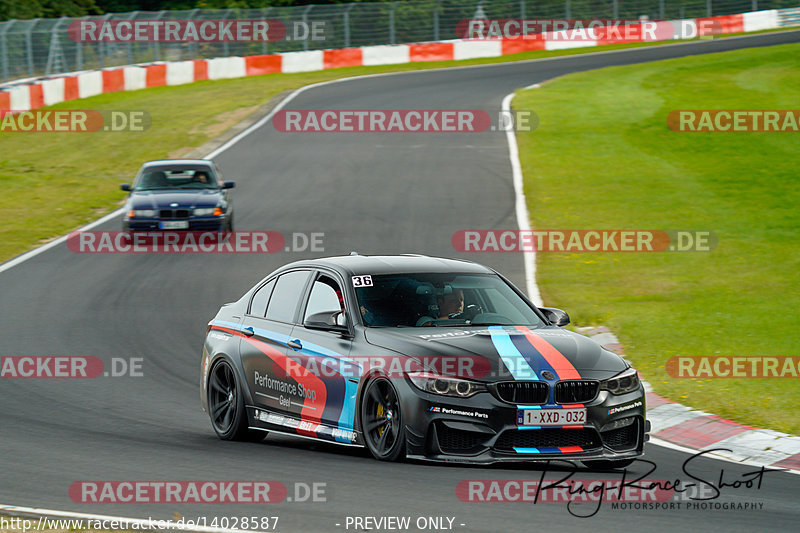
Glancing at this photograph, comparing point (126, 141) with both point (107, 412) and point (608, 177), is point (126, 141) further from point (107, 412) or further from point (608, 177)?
point (107, 412)

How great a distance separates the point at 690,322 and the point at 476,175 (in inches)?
546

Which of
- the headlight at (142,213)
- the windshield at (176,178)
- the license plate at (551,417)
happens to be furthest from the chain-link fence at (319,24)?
the license plate at (551,417)

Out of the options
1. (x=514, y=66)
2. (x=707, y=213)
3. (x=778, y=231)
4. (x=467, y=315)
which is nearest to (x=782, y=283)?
(x=778, y=231)

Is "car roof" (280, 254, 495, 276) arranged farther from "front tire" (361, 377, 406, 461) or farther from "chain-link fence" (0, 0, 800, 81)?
"chain-link fence" (0, 0, 800, 81)

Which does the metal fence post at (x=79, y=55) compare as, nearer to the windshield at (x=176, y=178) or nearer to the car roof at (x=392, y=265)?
the windshield at (x=176, y=178)

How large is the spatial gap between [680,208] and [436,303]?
1608 cm

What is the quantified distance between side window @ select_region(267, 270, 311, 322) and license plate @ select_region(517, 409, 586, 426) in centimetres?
247

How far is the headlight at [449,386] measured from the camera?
8.17m

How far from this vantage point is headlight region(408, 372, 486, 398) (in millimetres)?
8172

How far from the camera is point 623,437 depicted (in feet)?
28.0

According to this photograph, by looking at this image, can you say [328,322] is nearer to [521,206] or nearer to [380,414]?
[380,414]

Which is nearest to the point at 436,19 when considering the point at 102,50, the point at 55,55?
the point at 102,50

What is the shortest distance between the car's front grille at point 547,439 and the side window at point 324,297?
75.7 inches

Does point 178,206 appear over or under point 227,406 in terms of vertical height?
under
